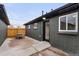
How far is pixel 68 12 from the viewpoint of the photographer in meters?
7.22

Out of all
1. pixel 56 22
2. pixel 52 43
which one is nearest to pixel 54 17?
pixel 56 22

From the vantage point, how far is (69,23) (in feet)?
24.1

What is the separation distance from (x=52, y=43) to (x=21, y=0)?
438 centimetres

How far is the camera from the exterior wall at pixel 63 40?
21.6 ft

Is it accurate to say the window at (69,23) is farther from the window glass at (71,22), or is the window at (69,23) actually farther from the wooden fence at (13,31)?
the wooden fence at (13,31)

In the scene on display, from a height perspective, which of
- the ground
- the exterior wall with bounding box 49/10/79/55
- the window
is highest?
the window

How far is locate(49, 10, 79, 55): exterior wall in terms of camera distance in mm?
6586

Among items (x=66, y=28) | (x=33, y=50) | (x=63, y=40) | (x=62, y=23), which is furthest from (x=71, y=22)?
(x=33, y=50)

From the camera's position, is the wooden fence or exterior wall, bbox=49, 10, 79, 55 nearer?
exterior wall, bbox=49, 10, 79, 55

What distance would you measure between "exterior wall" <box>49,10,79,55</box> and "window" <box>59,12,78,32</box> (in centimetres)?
33

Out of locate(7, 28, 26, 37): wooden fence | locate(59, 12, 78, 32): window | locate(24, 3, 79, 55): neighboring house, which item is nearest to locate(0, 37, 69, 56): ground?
locate(24, 3, 79, 55): neighboring house

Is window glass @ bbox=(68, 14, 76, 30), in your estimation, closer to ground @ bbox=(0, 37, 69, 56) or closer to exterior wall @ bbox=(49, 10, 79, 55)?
exterior wall @ bbox=(49, 10, 79, 55)

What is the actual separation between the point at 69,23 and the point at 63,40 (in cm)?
95

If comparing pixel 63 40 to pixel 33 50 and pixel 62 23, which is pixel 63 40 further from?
pixel 33 50
